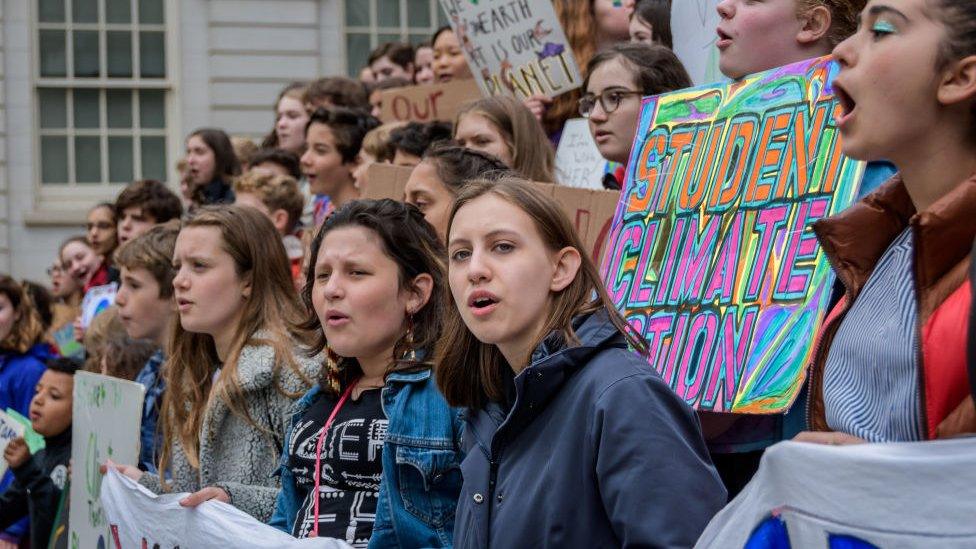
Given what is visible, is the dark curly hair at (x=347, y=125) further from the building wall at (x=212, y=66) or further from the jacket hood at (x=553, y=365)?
the building wall at (x=212, y=66)

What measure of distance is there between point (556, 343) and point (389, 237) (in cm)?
106

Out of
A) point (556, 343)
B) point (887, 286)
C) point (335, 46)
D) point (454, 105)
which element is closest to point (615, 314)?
point (556, 343)

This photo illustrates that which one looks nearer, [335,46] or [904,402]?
[904,402]

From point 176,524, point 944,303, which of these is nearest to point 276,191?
point 176,524

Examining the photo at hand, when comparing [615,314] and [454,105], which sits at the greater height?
[454,105]

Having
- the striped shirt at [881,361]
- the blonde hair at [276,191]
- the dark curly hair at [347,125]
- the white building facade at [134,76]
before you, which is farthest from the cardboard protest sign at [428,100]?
the white building facade at [134,76]

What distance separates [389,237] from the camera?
3.92 metres

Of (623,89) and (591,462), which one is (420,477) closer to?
(591,462)

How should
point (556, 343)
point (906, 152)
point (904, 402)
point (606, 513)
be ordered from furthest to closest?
1. point (556, 343)
2. point (606, 513)
3. point (906, 152)
4. point (904, 402)

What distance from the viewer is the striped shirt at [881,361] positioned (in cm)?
226

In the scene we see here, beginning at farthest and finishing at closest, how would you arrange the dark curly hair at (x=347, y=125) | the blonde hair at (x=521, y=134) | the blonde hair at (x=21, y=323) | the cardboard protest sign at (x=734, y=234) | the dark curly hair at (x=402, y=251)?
1. the blonde hair at (x=21, y=323)
2. the dark curly hair at (x=347, y=125)
3. the blonde hair at (x=521, y=134)
4. the dark curly hair at (x=402, y=251)
5. the cardboard protest sign at (x=734, y=234)

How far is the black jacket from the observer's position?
608 cm

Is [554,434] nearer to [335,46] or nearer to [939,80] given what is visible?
[939,80]

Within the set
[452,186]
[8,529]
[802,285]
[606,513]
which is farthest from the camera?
[8,529]
